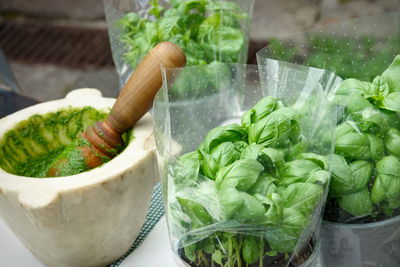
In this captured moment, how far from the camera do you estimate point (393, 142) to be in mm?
671

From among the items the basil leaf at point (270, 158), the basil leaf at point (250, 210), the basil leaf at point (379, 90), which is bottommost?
the basil leaf at point (250, 210)

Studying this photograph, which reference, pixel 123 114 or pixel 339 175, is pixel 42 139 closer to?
pixel 123 114

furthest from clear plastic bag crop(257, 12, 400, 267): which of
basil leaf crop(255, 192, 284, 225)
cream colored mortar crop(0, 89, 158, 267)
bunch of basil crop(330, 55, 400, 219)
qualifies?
cream colored mortar crop(0, 89, 158, 267)

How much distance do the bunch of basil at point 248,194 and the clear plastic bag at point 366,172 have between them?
0.16ft

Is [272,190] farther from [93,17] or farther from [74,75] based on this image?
[93,17]

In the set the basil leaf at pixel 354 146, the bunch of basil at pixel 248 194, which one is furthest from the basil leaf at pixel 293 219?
the basil leaf at pixel 354 146

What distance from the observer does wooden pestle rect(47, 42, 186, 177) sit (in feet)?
2.79

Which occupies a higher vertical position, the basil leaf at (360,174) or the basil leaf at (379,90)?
the basil leaf at (379,90)

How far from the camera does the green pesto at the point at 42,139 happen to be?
0.93m

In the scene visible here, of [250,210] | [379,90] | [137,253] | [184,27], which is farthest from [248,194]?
[184,27]

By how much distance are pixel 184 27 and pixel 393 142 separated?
605mm

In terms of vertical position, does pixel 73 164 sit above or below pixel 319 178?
below

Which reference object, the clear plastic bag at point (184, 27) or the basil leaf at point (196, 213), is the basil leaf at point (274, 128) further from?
the clear plastic bag at point (184, 27)

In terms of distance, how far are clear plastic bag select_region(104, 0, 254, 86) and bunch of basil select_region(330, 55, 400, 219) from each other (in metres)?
0.48
